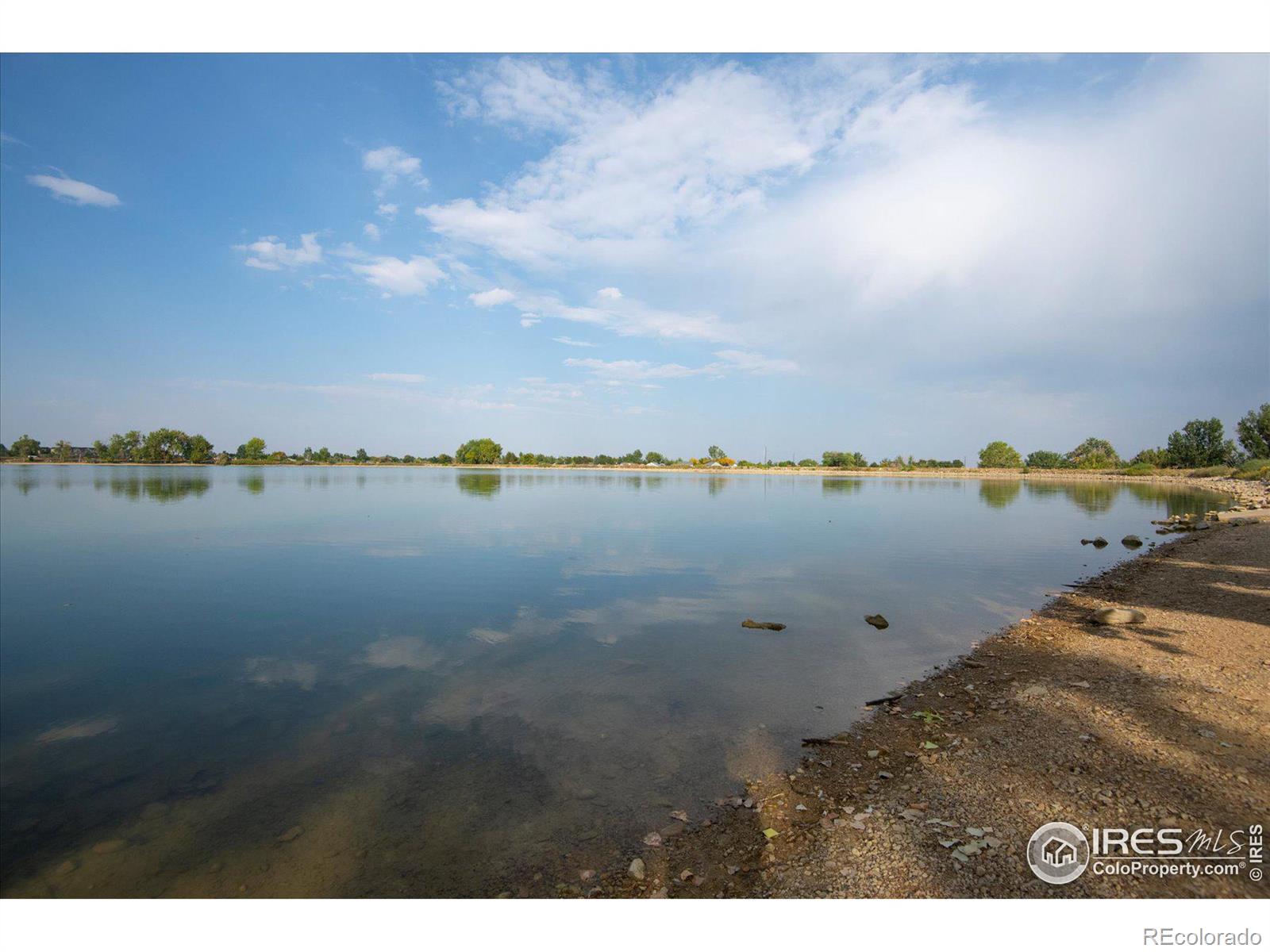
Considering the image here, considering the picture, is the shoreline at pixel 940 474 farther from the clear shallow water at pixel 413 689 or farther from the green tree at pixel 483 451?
the clear shallow water at pixel 413 689

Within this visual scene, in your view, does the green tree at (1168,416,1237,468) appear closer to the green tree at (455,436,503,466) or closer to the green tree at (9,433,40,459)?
the green tree at (455,436,503,466)

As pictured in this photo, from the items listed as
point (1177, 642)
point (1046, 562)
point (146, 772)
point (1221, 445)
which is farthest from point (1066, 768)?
point (1221, 445)

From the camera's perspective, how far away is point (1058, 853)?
4059 millimetres

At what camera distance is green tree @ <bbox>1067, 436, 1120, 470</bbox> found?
122 meters

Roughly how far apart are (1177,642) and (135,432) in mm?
184551

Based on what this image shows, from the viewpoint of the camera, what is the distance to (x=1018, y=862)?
3947 mm

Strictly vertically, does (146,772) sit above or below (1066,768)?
below

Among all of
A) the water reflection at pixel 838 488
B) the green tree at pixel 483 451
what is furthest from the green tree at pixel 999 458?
the green tree at pixel 483 451

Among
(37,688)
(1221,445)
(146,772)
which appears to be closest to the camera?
(146,772)

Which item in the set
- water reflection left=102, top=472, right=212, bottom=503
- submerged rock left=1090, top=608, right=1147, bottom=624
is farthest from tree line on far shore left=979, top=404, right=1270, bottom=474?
water reflection left=102, top=472, right=212, bottom=503

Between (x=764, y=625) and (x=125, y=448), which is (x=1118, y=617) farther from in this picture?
(x=125, y=448)

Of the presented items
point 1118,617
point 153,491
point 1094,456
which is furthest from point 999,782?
point 1094,456

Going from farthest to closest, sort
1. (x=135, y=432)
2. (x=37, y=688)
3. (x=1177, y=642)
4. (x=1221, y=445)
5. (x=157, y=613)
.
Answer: (x=135, y=432), (x=1221, y=445), (x=157, y=613), (x=1177, y=642), (x=37, y=688)

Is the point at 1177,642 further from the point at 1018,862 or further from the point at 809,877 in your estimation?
the point at 809,877
